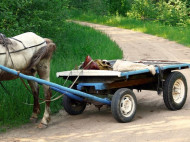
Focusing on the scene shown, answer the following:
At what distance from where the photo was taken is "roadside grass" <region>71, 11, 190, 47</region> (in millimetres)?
18511

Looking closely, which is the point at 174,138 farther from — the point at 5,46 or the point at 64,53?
the point at 64,53

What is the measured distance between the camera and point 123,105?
591 centimetres

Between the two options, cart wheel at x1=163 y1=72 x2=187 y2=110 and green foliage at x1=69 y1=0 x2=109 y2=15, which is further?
green foliage at x1=69 y1=0 x2=109 y2=15

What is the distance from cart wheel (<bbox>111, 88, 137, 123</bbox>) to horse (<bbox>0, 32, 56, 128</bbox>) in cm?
119

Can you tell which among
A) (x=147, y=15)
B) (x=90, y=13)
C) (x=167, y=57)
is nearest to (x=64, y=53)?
(x=167, y=57)

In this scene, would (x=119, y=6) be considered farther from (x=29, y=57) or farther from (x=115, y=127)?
(x=115, y=127)

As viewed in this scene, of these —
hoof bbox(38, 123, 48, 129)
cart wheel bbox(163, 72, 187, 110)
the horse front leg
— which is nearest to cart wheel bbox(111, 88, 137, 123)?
cart wheel bbox(163, 72, 187, 110)

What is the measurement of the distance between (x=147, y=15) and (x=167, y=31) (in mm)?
8060

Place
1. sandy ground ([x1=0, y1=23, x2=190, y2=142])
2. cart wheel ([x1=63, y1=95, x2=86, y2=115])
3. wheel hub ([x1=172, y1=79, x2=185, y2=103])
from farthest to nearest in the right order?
wheel hub ([x1=172, y1=79, x2=185, y2=103])
cart wheel ([x1=63, y1=95, x2=86, y2=115])
sandy ground ([x1=0, y1=23, x2=190, y2=142])

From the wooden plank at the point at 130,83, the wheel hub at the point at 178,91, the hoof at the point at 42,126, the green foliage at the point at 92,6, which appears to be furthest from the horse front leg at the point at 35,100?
the green foliage at the point at 92,6

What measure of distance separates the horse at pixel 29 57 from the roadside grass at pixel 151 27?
11.1m

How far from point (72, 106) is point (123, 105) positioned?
110cm

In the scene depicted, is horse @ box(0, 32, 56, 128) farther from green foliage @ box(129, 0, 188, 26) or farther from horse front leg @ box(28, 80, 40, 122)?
green foliage @ box(129, 0, 188, 26)

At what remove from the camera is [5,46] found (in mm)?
5711
